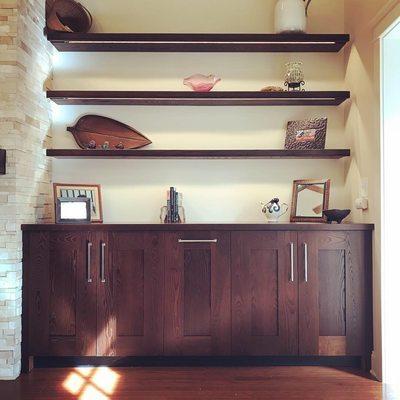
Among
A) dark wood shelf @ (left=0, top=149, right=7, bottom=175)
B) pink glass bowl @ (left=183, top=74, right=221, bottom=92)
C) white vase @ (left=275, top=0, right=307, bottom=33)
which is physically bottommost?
dark wood shelf @ (left=0, top=149, right=7, bottom=175)

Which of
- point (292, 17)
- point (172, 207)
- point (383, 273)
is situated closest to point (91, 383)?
point (172, 207)

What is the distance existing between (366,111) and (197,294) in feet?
5.65

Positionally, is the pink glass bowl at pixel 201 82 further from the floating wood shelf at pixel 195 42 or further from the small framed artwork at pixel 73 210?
the small framed artwork at pixel 73 210

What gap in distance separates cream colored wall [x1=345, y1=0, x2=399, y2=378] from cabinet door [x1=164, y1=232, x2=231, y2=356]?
3.19 ft

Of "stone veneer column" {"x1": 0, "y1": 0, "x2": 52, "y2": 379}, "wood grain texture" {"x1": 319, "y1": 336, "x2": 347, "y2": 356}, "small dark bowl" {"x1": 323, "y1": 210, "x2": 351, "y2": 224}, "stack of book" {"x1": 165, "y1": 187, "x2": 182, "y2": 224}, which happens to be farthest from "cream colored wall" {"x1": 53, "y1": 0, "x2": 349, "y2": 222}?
"wood grain texture" {"x1": 319, "y1": 336, "x2": 347, "y2": 356}

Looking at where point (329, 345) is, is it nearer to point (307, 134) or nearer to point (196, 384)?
point (196, 384)

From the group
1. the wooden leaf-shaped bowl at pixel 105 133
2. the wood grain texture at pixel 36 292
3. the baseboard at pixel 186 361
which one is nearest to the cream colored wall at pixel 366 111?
the baseboard at pixel 186 361

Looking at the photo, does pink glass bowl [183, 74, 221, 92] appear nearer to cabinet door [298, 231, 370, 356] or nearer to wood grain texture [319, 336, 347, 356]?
cabinet door [298, 231, 370, 356]

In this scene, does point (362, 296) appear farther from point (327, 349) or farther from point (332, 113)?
point (332, 113)

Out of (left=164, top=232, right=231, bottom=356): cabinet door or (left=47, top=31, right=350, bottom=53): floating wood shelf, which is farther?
(left=47, top=31, right=350, bottom=53): floating wood shelf

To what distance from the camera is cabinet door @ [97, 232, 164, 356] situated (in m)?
2.74

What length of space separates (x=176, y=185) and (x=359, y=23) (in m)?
1.80

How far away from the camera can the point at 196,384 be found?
8.24 feet

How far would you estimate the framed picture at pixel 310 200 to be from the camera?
313cm
